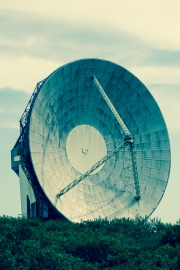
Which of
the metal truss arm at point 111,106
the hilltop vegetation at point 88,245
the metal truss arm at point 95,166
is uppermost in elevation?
the metal truss arm at point 111,106

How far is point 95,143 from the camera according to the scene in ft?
344

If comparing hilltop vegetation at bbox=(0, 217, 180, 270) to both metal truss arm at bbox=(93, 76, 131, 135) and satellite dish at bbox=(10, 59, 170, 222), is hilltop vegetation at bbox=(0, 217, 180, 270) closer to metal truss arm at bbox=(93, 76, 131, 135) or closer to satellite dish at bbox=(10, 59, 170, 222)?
satellite dish at bbox=(10, 59, 170, 222)

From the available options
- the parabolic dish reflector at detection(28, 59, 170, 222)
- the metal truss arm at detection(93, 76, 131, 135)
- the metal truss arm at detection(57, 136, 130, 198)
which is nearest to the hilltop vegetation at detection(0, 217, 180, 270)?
the parabolic dish reflector at detection(28, 59, 170, 222)

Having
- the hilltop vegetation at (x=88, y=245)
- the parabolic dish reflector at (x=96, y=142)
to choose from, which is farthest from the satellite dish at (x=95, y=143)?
the hilltop vegetation at (x=88, y=245)

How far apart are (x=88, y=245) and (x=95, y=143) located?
52.3 feet

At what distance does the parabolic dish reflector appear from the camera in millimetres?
98000

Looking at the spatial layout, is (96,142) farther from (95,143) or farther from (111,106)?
(111,106)

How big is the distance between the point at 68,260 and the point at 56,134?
19313mm

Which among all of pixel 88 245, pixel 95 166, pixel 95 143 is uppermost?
pixel 95 143

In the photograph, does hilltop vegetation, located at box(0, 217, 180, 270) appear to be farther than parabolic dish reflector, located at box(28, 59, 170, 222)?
No

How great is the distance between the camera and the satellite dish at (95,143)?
9750 cm

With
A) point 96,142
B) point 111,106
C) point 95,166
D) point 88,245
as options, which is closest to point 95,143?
point 96,142

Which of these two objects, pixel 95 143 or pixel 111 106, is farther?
pixel 95 143

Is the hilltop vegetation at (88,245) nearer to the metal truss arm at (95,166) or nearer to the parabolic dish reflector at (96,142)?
the parabolic dish reflector at (96,142)
